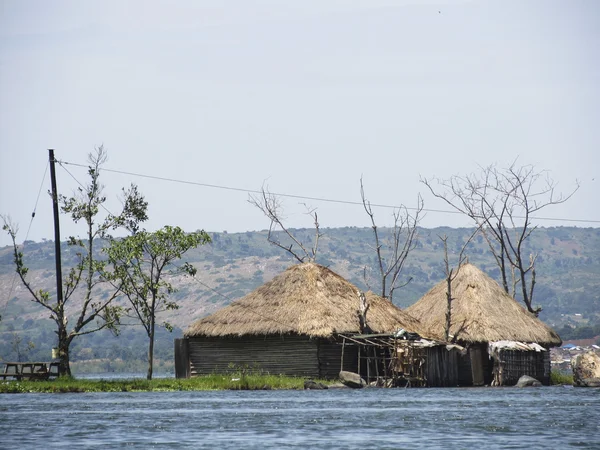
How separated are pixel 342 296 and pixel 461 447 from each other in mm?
30628

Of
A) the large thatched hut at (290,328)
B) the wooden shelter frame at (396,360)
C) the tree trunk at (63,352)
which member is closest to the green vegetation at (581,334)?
the large thatched hut at (290,328)

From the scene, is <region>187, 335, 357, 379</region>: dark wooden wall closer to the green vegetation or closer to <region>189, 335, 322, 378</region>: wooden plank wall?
<region>189, 335, 322, 378</region>: wooden plank wall

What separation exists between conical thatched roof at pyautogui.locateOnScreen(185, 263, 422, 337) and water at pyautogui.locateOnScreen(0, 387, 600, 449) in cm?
697

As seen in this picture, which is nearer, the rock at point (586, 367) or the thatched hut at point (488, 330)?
the rock at point (586, 367)

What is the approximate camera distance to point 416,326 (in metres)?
57.1

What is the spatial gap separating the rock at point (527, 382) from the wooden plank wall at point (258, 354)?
362 inches

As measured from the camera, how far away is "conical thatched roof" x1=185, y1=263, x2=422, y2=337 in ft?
173

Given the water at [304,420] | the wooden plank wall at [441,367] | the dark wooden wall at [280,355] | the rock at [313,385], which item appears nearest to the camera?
the water at [304,420]

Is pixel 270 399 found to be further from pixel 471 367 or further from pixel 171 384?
pixel 471 367

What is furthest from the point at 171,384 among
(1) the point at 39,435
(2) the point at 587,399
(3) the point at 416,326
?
(1) the point at 39,435

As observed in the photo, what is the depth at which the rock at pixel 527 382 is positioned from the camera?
52.9m

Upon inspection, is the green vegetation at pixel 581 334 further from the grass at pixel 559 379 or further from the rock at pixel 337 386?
the rock at pixel 337 386

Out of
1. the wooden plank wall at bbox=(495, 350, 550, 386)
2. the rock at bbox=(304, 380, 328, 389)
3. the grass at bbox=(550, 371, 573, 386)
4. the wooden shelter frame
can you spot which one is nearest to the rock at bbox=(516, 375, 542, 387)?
the wooden plank wall at bbox=(495, 350, 550, 386)

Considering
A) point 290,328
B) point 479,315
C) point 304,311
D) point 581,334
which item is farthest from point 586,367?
point 581,334
